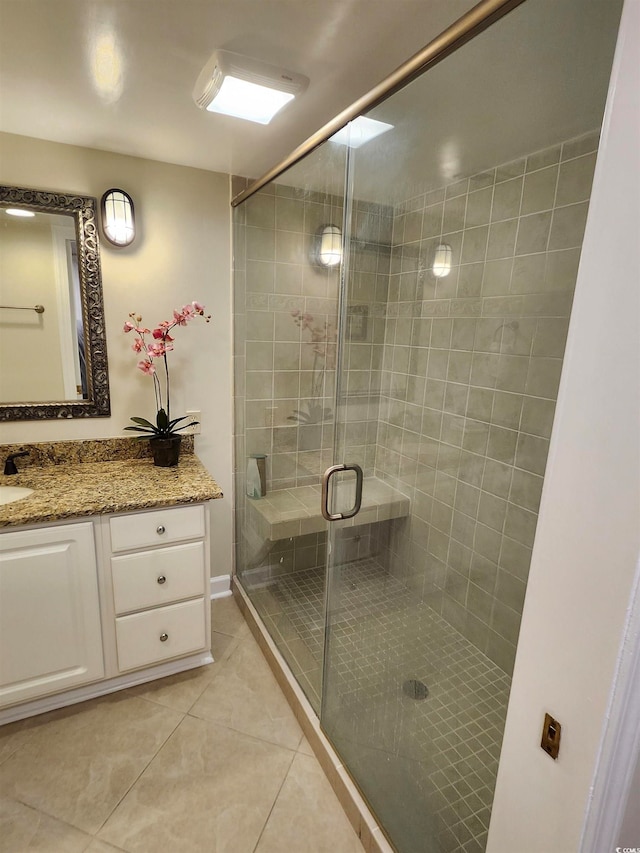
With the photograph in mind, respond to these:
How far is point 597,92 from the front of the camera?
3.14 feet

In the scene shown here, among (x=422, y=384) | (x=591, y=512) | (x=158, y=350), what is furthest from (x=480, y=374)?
(x=158, y=350)

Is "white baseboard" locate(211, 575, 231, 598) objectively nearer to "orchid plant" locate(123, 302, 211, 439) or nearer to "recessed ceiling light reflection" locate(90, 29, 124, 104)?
"orchid plant" locate(123, 302, 211, 439)

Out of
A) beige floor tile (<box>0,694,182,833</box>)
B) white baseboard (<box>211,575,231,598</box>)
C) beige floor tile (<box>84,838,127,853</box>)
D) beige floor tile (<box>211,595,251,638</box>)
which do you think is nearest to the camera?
beige floor tile (<box>84,838,127,853</box>)

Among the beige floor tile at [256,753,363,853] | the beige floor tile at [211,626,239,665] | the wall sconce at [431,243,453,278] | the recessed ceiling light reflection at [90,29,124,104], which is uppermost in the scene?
the recessed ceiling light reflection at [90,29,124,104]

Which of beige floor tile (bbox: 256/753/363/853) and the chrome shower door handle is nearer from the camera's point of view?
beige floor tile (bbox: 256/753/363/853)

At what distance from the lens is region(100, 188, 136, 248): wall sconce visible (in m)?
1.90

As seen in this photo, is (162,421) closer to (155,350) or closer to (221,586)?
(155,350)

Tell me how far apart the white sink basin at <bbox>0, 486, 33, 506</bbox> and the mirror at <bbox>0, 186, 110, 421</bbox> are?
33cm

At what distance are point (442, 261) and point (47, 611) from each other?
2043 mm

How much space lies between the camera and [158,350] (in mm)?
1974

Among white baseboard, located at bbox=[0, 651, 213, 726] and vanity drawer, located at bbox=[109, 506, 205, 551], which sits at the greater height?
vanity drawer, located at bbox=[109, 506, 205, 551]

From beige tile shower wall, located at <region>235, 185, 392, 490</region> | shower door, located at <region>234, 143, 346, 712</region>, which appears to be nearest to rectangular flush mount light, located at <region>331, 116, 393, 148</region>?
beige tile shower wall, located at <region>235, 185, 392, 490</region>

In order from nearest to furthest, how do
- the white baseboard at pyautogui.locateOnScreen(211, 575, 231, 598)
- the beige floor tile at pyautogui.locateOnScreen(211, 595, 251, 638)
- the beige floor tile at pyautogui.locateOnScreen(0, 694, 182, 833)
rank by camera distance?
the beige floor tile at pyautogui.locateOnScreen(0, 694, 182, 833)
the beige floor tile at pyautogui.locateOnScreen(211, 595, 251, 638)
the white baseboard at pyautogui.locateOnScreen(211, 575, 231, 598)

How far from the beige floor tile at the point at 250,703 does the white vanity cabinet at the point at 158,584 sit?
0.70ft
